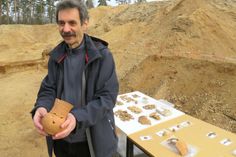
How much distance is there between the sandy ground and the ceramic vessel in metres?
2.74

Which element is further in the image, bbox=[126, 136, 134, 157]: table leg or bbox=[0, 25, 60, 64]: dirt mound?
bbox=[0, 25, 60, 64]: dirt mound

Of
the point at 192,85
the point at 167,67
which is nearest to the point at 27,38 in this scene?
the point at 167,67

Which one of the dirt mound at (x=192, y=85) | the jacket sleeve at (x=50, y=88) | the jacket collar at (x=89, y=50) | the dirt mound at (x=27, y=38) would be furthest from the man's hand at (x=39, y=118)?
the dirt mound at (x=27, y=38)

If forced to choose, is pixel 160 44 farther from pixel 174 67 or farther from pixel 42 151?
pixel 42 151

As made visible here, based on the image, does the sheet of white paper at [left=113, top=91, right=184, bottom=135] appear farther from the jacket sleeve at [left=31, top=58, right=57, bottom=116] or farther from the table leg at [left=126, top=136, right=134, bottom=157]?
the jacket sleeve at [left=31, top=58, right=57, bottom=116]

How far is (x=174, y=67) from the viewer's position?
6.12 m

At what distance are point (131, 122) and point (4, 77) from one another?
7582 mm

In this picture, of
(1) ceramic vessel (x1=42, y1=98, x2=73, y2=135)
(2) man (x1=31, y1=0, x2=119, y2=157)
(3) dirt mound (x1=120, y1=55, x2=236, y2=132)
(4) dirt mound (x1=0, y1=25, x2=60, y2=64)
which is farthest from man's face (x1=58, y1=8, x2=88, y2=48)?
(4) dirt mound (x1=0, y1=25, x2=60, y2=64)

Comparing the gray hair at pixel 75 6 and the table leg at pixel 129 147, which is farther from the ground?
the gray hair at pixel 75 6

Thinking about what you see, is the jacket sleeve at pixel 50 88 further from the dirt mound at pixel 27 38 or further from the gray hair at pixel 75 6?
the dirt mound at pixel 27 38

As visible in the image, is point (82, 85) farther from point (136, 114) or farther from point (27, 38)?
point (27, 38)

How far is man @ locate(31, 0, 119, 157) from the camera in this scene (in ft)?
5.33

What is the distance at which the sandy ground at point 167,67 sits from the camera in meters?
4.59

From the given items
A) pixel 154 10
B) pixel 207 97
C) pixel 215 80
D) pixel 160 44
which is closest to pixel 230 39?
pixel 160 44
